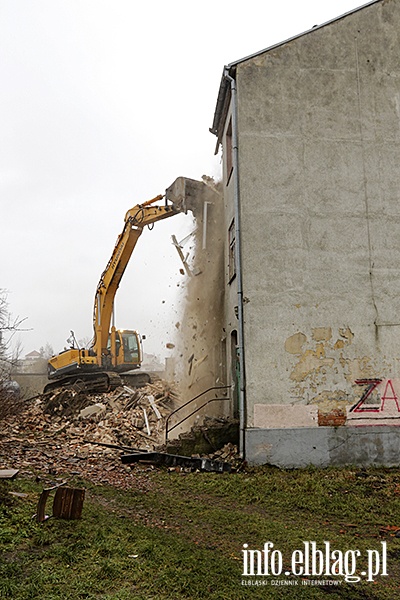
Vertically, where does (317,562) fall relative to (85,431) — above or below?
below

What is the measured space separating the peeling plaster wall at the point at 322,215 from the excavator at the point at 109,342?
548cm

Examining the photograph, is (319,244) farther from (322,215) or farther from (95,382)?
(95,382)

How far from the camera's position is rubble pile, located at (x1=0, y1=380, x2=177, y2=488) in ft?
38.0

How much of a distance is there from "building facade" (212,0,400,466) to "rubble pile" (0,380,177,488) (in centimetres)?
330

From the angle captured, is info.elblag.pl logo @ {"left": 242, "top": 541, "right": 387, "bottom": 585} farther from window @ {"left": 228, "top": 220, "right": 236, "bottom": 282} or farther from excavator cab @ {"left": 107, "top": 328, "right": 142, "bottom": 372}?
excavator cab @ {"left": 107, "top": 328, "right": 142, "bottom": 372}

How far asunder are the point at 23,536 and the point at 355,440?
766 cm

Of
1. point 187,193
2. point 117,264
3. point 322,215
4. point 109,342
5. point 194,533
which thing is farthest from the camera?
point 109,342

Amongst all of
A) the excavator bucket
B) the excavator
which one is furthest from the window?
the excavator

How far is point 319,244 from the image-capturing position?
12.4m

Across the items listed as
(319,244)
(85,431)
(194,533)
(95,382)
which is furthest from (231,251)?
(95,382)

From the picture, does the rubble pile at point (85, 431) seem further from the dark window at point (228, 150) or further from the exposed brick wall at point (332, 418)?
the dark window at point (228, 150)

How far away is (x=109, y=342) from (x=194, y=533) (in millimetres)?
14536

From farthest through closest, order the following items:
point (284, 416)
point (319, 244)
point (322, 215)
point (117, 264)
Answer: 1. point (117, 264)
2. point (322, 215)
3. point (319, 244)
4. point (284, 416)

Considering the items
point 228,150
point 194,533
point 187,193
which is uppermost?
point 228,150
